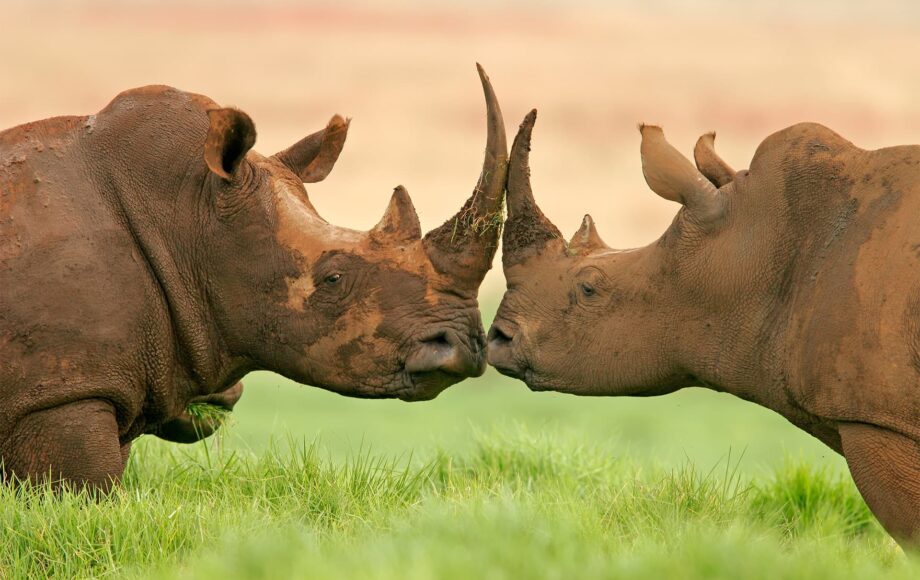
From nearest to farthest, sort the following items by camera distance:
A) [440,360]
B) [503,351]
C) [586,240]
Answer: [440,360] → [503,351] → [586,240]

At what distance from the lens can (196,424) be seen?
857 centimetres

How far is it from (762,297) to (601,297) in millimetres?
805

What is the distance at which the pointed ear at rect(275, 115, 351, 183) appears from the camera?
8148mm

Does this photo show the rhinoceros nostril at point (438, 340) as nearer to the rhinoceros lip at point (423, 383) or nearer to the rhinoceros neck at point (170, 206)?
the rhinoceros lip at point (423, 383)

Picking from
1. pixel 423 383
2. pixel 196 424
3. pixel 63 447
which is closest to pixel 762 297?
pixel 423 383

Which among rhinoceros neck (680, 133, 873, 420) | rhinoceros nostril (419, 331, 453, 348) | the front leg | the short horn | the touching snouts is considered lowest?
the front leg

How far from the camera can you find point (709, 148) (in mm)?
7746

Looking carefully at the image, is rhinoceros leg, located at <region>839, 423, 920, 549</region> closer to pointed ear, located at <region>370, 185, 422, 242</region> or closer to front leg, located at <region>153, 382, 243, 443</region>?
pointed ear, located at <region>370, 185, 422, 242</region>

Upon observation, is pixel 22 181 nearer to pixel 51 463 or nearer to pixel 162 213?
pixel 162 213

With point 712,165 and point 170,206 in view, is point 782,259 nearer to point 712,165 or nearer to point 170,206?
point 712,165

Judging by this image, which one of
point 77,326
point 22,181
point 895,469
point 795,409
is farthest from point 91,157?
point 895,469

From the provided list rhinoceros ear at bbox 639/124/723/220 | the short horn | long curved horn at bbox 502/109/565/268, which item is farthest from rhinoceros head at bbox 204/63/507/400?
the short horn

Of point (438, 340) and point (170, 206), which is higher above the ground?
point (170, 206)

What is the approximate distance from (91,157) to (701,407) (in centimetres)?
1682
